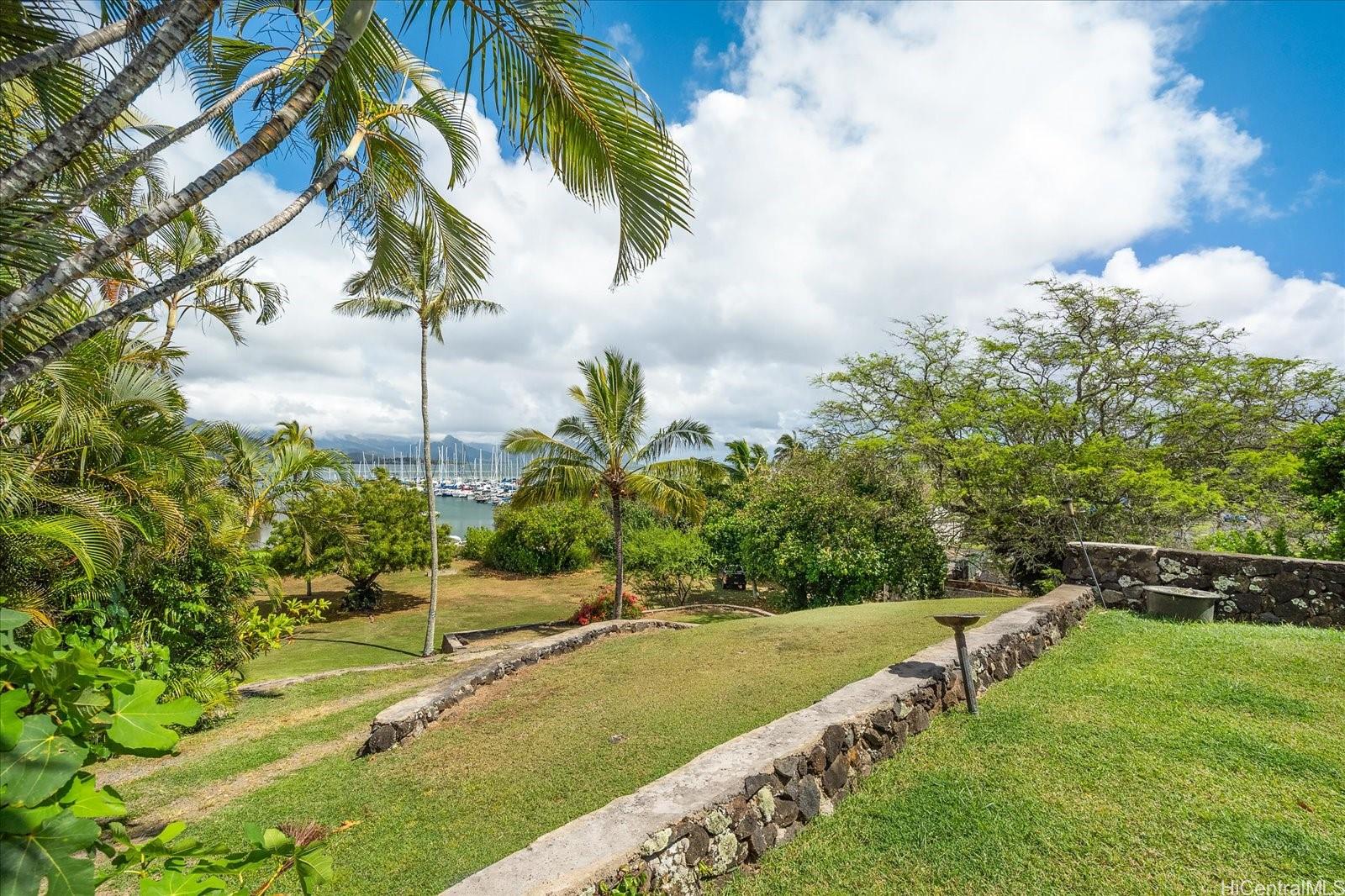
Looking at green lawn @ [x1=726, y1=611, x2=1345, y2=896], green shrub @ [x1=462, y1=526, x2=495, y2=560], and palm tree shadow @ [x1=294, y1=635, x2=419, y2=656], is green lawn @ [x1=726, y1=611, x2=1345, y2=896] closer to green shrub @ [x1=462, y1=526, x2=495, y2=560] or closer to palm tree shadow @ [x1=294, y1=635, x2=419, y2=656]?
palm tree shadow @ [x1=294, y1=635, x2=419, y2=656]

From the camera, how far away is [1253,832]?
10.2ft

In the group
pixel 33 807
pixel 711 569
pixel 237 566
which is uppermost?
pixel 33 807

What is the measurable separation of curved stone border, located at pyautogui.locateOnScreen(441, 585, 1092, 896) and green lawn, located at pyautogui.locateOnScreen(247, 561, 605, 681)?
11236mm

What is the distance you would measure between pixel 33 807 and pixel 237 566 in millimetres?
8501

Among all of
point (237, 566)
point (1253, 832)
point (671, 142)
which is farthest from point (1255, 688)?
point (237, 566)

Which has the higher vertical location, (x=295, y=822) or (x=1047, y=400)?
(x=1047, y=400)

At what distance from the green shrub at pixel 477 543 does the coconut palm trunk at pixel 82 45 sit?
28.6 m

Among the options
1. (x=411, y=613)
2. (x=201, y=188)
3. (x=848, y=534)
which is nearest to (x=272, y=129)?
(x=201, y=188)

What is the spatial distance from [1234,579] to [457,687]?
10.9 m

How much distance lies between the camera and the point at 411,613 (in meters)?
20.5

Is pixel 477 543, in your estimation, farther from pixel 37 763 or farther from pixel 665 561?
pixel 37 763

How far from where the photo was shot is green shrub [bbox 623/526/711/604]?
Result: 66.2 feet

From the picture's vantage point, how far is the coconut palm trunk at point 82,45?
1.99 meters

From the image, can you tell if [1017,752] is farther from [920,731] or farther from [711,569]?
[711,569]
